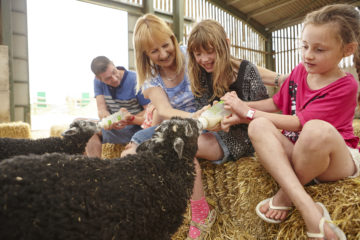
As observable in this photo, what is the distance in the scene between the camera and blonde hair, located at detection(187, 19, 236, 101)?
1561 mm

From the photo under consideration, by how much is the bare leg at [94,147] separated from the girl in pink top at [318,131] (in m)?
1.86

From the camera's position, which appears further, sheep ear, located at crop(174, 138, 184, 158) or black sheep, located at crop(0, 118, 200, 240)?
sheep ear, located at crop(174, 138, 184, 158)

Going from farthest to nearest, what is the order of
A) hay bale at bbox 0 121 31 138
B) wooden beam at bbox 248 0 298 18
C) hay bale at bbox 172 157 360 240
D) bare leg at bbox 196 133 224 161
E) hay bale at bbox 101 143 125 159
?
wooden beam at bbox 248 0 298 18 < hay bale at bbox 0 121 31 138 < hay bale at bbox 101 143 125 159 < bare leg at bbox 196 133 224 161 < hay bale at bbox 172 157 360 240

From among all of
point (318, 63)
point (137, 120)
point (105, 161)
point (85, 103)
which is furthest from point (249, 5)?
point (85, 103)

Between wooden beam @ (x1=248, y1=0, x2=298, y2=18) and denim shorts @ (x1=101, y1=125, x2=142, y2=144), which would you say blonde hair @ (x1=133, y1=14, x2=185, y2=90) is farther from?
wooden beam @ (x1=248, y1=0, x2=298, y2=18)

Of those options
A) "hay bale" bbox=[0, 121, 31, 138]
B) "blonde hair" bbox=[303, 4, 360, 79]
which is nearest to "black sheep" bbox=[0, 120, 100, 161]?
"blonde hair" bbox=[303, 4, 360, 79]

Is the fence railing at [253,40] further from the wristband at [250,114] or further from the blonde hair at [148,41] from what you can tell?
the wristband at [250,114]

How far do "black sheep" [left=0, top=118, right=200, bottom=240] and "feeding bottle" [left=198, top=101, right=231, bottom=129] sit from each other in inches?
16.2

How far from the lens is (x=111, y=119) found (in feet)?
6.95

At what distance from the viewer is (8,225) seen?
61 centimetres

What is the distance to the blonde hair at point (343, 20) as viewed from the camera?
46.8 inches

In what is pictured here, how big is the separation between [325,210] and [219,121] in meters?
→ 0.66

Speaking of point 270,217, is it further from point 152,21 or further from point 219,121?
→ point 152,21

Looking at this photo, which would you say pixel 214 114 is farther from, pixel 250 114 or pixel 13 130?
pixel 13 130
